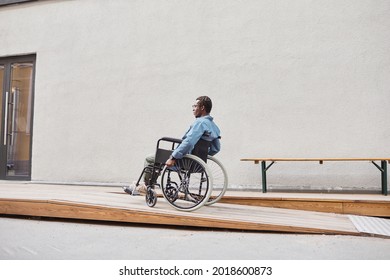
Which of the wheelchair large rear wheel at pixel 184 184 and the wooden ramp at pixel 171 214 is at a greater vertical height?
the wheelchair large rear wheel at pixel 184 184

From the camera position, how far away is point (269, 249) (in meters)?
2.13

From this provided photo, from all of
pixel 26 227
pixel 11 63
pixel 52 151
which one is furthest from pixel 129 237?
pixel 11 63

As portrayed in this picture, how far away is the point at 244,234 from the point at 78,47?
387 cm

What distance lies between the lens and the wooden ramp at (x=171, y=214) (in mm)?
2527

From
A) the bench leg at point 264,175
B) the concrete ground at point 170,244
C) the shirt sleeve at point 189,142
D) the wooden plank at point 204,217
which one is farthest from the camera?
the bench leg at point 264,175

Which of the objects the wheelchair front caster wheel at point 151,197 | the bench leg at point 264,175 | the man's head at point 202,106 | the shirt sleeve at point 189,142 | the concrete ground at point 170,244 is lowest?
the concrete ground at point 170,244

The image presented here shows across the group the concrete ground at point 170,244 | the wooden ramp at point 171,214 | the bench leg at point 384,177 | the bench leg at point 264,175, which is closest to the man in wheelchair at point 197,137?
the wooden ramp at point 171,214

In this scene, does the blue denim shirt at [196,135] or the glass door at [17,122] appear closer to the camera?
the blue denim shirt at [196,135]

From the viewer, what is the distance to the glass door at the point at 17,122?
211 inches

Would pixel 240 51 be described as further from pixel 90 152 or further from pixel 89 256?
pixel 89 256

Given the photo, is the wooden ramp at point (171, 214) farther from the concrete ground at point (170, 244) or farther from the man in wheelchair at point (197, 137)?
the man in wheelchair at point (197, 137)

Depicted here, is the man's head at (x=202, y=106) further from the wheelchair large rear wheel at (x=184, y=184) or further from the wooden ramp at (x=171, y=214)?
the wooden ramp at (x=171, y=214)

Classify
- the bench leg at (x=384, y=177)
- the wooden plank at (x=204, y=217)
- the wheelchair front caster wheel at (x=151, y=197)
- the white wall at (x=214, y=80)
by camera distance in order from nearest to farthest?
the wooden plank at (x=204, y=217) → the wheelchair front caster wheel at (x=151, y=197) → the bench leg at (x=384, y=177) → the white wall at (x=214, y=80)

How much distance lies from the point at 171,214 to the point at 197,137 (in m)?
0.60
